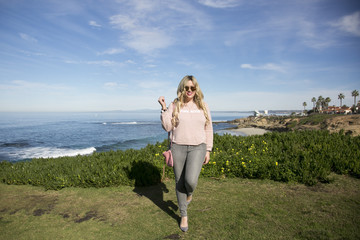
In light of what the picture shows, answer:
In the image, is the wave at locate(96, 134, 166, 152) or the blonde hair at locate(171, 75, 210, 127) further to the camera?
the wave at locate(96, 134, 166, 152)

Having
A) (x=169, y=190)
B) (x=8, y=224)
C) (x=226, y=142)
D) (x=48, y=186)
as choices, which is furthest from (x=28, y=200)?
(x=226, y=142)

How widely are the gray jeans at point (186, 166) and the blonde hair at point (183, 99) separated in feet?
1.51

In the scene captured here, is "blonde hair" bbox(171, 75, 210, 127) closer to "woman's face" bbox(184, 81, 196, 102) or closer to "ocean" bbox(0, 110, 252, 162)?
"woman's face" bbox(184, 81, 196, 102)

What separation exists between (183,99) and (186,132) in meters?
0.62

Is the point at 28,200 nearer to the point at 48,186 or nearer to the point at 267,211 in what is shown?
the point at 48,186

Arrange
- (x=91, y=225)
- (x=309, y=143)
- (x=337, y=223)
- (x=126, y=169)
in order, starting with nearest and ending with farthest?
(x=337, y=223) < (x=91, y=225) < (x=126, y=169) < (x=309, y=143)

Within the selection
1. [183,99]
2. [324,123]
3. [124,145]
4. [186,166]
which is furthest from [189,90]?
[324,123]

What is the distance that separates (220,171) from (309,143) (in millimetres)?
3584

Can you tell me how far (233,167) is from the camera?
6.51 m

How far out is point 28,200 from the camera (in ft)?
17.4

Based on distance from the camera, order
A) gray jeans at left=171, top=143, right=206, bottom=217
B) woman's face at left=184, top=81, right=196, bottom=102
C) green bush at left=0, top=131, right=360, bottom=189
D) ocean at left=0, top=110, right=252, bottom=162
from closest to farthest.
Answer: gray jeans at left=171, top=143, right=206, bottom=217 → woman's face at left=184, top=81, right=196, bottom=102 → green bush at left=0, top=131, right=360, bottom=189 → ocean at left=0, top=110, right=252, bottom=162

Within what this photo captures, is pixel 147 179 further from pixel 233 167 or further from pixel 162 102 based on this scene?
pixel 162 102

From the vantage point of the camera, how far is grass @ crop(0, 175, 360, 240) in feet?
11.6

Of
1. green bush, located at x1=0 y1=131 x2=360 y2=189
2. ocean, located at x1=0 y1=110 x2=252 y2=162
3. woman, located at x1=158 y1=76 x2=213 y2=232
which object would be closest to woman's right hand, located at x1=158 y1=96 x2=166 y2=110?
woman, located at x1=158 y1=76 x2=213 y2=232
